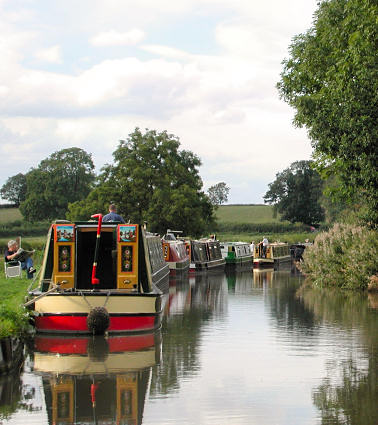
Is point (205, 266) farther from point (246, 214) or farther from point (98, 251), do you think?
point (246, 214)

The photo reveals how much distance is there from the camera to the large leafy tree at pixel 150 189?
55.6m

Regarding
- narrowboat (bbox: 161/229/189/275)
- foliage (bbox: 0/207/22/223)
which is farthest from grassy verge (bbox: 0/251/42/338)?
foliage (bbox: 0/207/22/223)

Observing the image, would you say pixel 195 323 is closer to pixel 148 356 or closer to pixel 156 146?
pixel 148 356

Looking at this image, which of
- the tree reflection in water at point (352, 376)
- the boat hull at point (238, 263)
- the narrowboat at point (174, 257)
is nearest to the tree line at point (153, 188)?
the boat hull at point (238, 263)

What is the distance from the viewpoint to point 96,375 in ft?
38.9

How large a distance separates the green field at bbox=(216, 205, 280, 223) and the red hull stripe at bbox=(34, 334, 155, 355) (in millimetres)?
87234

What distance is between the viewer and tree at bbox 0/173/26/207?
119 metres

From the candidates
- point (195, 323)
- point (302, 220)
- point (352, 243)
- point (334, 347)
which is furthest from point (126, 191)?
point (302, 220)

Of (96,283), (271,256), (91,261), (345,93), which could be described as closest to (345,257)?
(345,93)

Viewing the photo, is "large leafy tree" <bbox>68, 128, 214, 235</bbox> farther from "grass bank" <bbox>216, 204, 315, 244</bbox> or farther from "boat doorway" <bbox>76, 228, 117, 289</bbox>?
"boat doorway" <bbox>76, 228, 117, 289</bbox>

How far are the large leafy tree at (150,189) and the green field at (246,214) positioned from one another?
44148 mm

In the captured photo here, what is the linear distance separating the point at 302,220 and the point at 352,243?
75.4 metres

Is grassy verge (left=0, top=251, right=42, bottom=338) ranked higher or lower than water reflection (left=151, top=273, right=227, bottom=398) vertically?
higher

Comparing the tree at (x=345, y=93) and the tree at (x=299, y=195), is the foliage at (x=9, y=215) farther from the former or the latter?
the tree at (x=345, y=93)
